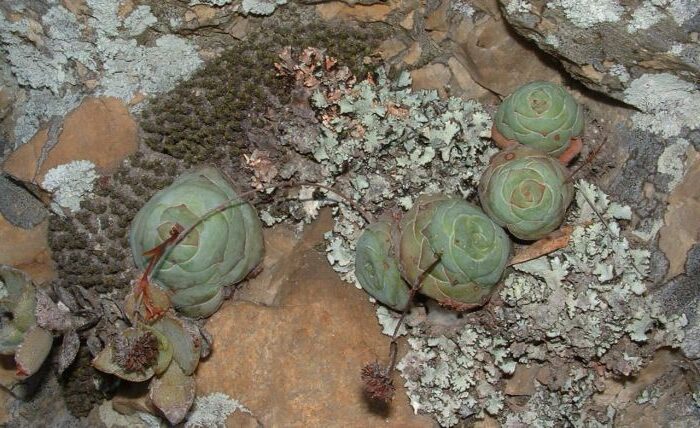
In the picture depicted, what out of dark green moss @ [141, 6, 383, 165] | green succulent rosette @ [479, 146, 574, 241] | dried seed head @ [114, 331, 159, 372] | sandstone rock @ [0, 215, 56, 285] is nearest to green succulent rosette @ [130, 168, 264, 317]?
dark green moss @ [141, 6, 383, 165]

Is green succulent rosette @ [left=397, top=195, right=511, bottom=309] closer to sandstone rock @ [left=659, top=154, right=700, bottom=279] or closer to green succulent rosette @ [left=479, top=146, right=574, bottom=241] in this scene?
green succulent rosette @ [left=479, top=146, right=574, bottom=241]

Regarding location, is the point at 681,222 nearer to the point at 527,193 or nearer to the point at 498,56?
the point at 527,193

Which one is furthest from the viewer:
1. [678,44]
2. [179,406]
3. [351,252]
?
[351,252]

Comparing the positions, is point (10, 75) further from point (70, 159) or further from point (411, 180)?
point (411, 180)

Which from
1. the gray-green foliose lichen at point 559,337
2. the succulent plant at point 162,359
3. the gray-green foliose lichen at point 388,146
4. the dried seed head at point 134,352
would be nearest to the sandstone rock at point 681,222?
the gray-green foliose lichen at point 559,337

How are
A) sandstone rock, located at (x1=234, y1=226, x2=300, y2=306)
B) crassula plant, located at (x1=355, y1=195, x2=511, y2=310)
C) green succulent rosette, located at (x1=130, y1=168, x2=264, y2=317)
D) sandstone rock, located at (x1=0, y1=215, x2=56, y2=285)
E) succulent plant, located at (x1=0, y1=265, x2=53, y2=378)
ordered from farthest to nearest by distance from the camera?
1. sandstone rock, located at (x1=0, y1=215, x2=56, y2=285)
2. sandstone rock, located at (x1=234, y1=226, x2=300, y2=306)
3. green succulent rosette, located at (x1=130, y1=168, x2=264, y2=317)
4. succulent plant, located at (x1=0, y1=265, x2=53, y2=378)
5. crassula plant, located at (x1=355, y1=195, x2=511, y2=310)

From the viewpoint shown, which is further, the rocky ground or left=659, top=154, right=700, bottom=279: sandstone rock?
the rocky ground

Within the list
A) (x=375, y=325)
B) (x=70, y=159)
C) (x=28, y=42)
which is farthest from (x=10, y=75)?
(x=375, y=325)
